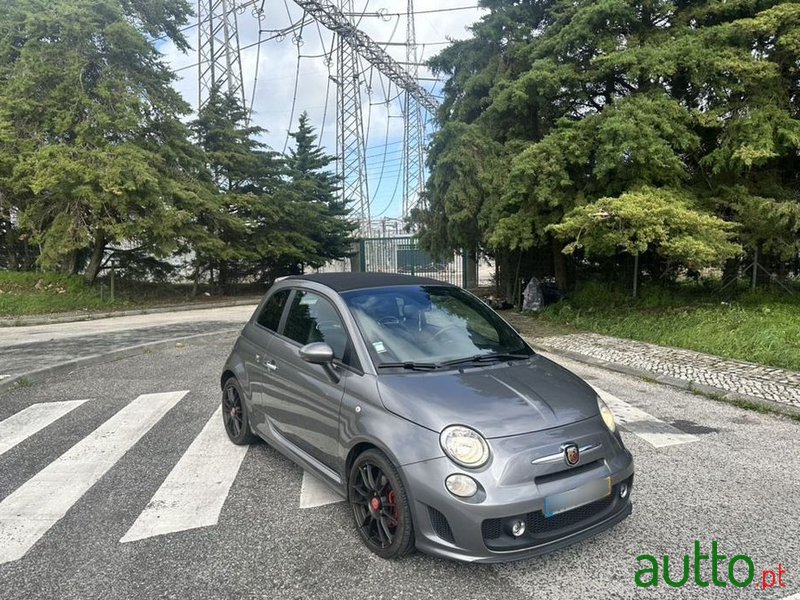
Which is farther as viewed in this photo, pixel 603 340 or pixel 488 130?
pixel 488 130

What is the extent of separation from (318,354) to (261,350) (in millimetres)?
1264

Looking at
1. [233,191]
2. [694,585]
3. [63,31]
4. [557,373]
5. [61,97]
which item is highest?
[63,31]

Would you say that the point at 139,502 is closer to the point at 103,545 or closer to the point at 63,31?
the point at 103,545

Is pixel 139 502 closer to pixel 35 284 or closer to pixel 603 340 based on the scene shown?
pixel 603 340

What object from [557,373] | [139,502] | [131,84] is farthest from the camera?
[131,84]

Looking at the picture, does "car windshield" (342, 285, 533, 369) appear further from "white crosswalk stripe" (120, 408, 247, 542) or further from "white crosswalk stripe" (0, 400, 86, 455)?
"white crosswalk stripe" (0, 400, 86, 455)

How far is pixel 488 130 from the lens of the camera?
14047mm

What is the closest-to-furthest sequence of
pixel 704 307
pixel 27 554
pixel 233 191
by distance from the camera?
pixel 27 554 < pixel 704 307 < pixel 233 191

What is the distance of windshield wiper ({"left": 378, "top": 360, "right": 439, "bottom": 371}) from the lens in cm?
345

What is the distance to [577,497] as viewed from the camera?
2883 millimetres

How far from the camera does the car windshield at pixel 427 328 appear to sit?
3613 millimetres

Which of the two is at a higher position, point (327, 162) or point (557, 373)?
point (327, 162)

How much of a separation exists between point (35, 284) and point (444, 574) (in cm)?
2004

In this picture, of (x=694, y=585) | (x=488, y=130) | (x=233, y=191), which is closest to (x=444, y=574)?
(x=694, y=585)
